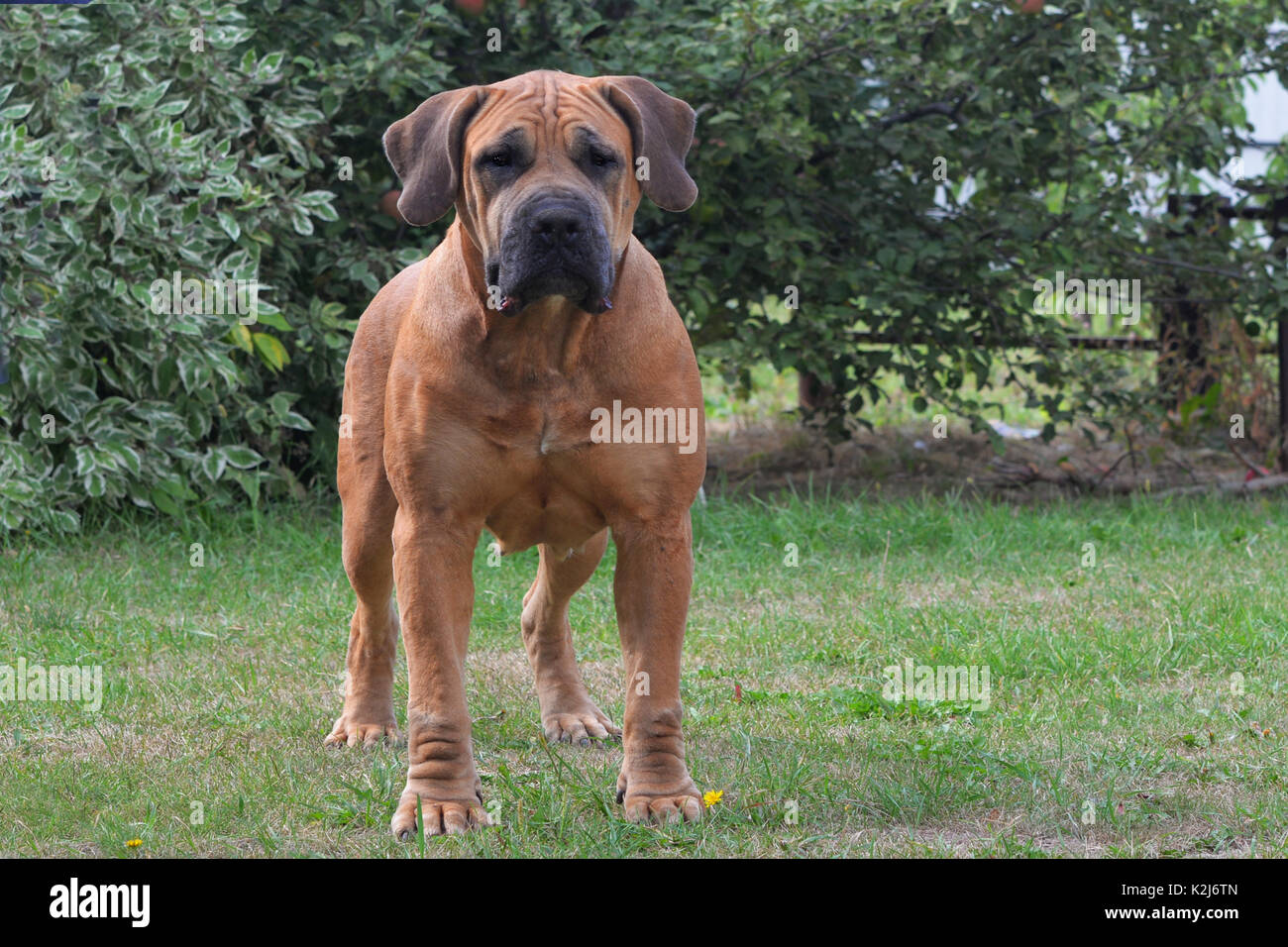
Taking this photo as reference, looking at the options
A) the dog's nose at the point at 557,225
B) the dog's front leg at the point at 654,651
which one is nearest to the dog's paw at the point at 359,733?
the dog's front leg at the point at 654,651

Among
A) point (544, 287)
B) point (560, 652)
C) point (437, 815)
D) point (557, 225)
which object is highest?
point (557, 225)

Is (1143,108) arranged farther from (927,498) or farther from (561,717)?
(561,717)

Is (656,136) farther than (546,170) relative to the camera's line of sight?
Yes

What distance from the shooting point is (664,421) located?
11.6 feet

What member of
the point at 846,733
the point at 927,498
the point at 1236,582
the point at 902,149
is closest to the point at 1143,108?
the point at 902,149

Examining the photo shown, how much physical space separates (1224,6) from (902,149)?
1.85m

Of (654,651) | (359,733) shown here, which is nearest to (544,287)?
(654,651)

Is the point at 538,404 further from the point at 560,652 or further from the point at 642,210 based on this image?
the point at 642,210

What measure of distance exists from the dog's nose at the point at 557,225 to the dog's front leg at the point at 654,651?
2.37 feet

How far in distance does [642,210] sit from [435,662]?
4353mm

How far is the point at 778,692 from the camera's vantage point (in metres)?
4.78

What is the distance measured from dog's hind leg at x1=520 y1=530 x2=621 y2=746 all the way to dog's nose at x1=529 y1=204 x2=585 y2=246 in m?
1.31

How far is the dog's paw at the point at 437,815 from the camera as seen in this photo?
3408 millimetres

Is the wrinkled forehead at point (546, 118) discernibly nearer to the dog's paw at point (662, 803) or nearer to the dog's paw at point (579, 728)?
the dog's paw at point (662, 803)
